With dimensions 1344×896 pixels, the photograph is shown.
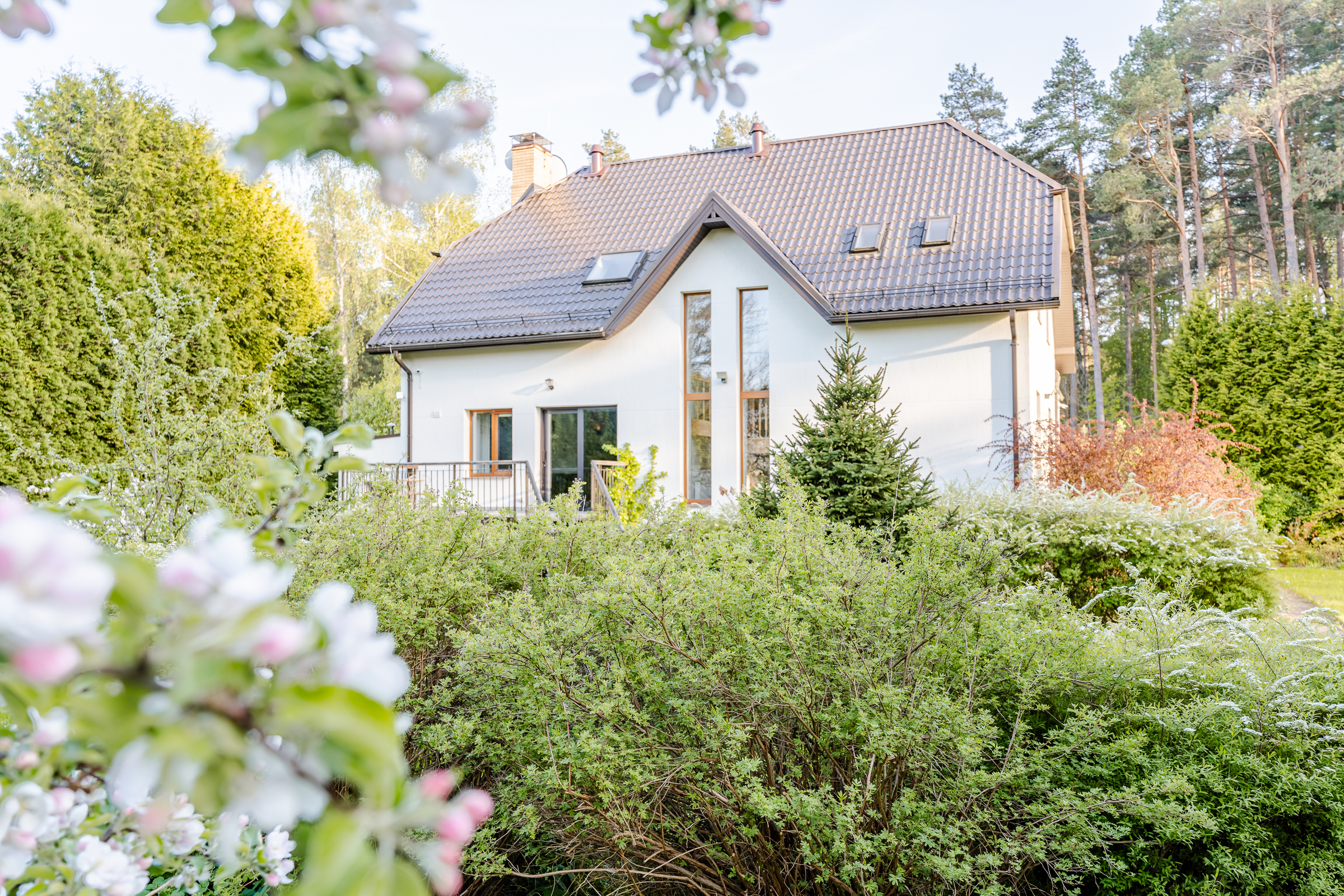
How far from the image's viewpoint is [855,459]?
30.3 feet

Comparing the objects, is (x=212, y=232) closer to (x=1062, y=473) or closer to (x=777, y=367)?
(x=777, y=367)

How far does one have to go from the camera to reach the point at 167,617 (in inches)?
22.3

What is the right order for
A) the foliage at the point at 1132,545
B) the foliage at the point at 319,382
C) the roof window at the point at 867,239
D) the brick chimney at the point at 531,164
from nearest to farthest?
the foliage at the point at 1132,545 < the roof window at the point at 867,239 < the foliage at the point at 319,382 < the brick chimney at the point at 531,164

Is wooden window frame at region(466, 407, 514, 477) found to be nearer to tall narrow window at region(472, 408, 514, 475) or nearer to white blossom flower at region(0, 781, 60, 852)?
tall narrow window at region(472, 408, 514, 475)

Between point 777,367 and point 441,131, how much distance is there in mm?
12337

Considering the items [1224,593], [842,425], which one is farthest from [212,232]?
[1224,593]

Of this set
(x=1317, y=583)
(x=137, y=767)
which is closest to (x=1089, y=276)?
(x=1317, y=583)

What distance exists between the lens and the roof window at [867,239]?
13.2 m

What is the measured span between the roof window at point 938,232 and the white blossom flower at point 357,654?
13.3m

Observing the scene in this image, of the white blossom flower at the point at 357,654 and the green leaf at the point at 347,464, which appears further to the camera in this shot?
the green leaf at the point at 347,464

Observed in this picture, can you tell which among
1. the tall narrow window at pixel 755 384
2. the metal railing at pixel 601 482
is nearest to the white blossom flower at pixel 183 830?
the metal railing at pixel 601 482

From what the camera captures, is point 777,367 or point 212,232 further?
point 212,232

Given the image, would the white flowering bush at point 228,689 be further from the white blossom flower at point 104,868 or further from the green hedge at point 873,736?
the green hedge at point 873,736

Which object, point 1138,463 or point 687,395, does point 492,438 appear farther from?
point 1138,463
